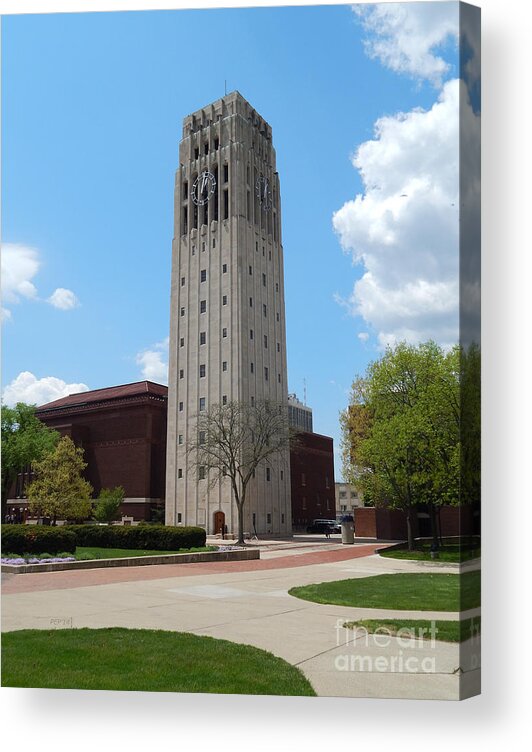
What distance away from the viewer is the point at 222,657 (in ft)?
29.7

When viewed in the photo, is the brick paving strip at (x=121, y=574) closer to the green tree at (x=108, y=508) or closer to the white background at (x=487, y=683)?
the white background at (x=487, y=683)

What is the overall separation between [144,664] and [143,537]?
23.6m

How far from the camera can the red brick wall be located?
79062mm

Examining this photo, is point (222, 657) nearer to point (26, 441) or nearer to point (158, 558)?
point (158, 558)

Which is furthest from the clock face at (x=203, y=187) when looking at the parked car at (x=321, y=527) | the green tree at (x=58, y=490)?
the parked car at (x=321, y=527)

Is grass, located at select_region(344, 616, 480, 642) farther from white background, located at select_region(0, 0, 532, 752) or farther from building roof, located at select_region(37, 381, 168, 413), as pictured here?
building roof, located at select_region(37, 381, 168, 413)

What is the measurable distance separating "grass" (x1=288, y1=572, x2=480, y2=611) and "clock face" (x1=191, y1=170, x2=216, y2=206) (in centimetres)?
4897

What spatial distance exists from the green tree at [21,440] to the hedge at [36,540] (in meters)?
28.5

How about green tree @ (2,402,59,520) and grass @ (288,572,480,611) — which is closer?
grass @ (288,572,480,611)

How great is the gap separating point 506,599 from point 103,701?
17.2 feet

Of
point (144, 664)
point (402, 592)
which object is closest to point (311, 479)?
point (402, 592)

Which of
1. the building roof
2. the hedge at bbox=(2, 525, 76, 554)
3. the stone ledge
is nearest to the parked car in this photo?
the building roof

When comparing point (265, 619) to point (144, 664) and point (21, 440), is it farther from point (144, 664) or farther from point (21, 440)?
point (21, 440)

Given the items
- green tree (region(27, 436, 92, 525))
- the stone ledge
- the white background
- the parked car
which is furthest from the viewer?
the parked car
